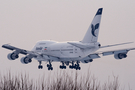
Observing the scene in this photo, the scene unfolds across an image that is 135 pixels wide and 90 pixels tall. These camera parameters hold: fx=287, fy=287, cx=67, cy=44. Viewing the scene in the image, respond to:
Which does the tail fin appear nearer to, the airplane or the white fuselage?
the airplane

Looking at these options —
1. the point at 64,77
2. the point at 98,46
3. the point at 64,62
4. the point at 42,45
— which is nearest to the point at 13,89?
the point at 64,77

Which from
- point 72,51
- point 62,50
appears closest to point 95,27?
point 72,51

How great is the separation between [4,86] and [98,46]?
1507 inches

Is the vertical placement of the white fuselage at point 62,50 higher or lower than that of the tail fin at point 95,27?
lower

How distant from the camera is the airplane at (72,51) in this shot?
5659 cm

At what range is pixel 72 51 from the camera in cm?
6319

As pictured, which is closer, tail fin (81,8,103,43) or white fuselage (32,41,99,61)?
tail fin (81,8,103,43)

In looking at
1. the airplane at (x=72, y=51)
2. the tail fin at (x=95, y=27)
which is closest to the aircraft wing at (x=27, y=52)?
the airplane at (x=72, y=51)

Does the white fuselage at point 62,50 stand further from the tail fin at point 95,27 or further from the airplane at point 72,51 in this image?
the tail fin at point 95,27

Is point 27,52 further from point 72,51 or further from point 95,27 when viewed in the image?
point 95,27

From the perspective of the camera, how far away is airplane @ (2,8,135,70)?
56594 millimetres

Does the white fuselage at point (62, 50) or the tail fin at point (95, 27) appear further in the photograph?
the white fuselage at point (62, 50)

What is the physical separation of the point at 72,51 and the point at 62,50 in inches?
175

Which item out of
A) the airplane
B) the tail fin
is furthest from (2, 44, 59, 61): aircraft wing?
the tail fin
